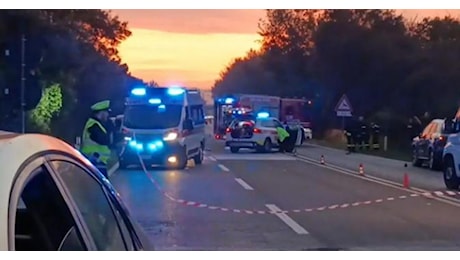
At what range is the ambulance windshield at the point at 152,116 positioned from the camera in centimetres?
2566

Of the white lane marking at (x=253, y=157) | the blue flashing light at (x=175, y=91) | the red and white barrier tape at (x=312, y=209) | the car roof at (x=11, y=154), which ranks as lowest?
the white lane marking at (x=253, y=157)

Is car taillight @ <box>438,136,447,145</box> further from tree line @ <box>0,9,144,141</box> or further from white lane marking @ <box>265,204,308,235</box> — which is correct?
white lane marking @ <box>265,204,308,235</box>

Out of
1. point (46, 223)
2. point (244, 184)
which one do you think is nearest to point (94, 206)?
point (46, 223)

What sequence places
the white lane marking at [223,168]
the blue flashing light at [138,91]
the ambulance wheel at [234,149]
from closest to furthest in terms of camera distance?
the white lane marking at [223,168], the blue flashing light at [138,91], the ambulance wheel at [234,149]

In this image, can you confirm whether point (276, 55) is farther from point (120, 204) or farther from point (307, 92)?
point (120, 204)

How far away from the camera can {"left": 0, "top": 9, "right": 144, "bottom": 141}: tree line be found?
1242cm

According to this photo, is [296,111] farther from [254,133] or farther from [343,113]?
[254,133]

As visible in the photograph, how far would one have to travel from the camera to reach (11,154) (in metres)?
2.51

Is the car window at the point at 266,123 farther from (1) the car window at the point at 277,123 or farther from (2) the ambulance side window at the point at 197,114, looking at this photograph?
(2) the ambulance side window at the point at 197,114

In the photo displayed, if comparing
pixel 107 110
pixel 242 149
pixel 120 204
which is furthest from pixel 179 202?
pixel 242 149

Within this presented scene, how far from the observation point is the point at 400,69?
120 ft

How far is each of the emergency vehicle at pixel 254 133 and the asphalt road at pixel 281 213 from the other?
7958mm

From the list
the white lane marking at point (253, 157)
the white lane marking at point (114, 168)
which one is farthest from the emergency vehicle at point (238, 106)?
the white lane marking at point (114, 168)

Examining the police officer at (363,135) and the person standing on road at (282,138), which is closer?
the police officer at (363,135)
